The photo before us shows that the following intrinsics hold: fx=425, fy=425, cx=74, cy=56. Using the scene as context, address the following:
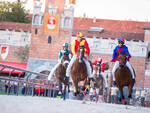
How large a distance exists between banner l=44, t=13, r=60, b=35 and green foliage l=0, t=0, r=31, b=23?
14.3 m

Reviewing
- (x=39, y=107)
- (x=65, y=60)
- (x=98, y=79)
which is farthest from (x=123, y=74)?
(x=98, y=79)

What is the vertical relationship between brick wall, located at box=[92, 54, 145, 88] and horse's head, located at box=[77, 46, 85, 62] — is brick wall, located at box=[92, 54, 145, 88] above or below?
below

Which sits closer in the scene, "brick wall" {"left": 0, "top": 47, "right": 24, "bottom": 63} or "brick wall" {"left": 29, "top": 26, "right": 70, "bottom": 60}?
"brick wall" {"left": 29, "top": 26, "right": 70, "bottom": 60}

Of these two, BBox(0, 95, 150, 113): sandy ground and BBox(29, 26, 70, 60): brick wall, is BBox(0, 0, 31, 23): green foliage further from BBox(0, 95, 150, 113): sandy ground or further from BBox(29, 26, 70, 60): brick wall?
BBox(0, 95, 150, 113): sandy ground

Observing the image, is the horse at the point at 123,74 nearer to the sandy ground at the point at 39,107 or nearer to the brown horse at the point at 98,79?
the sandy ground at the point at 39,107

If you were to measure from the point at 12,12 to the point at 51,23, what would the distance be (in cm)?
1504

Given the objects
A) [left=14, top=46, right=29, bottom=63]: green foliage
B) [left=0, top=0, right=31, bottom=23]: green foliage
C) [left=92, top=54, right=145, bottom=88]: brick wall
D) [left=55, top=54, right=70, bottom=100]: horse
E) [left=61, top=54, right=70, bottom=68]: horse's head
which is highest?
[left=0, top=0, right=31, bottom=23]: green foliage

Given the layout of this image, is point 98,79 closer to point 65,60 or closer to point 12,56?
point 65,60

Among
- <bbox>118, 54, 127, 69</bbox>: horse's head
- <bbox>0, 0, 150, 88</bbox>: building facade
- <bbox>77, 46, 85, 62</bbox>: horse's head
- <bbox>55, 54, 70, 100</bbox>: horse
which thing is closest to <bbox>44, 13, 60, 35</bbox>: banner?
<bbox>0, 0, 150, 88</bbox>: building facade

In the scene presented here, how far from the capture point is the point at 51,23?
5384cm

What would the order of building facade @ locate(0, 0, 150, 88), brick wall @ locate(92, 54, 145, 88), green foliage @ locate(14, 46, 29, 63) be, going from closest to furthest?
brick wall @ locate(92, 54, 145, 88) → building facade @ locate(0, 0, 150, 88) → green foliage @ locate(14, 46, 29, 63)

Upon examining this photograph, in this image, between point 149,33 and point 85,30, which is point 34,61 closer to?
point 85,30

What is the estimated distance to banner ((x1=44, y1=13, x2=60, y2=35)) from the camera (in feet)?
176

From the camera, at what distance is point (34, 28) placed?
178ft
